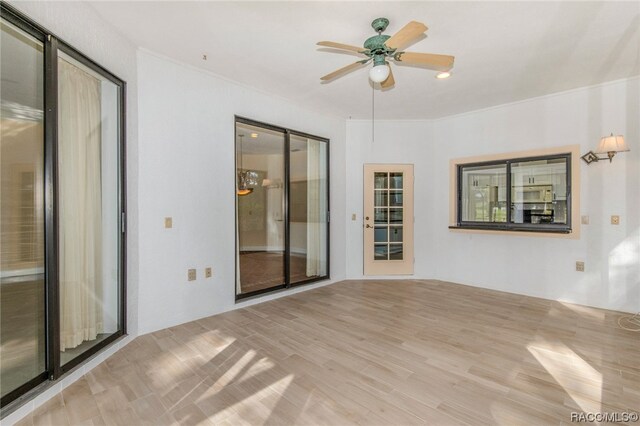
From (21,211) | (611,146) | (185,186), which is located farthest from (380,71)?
(611,146)

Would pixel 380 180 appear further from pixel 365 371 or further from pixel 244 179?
pixel 365 371

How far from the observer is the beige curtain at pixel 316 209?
199 inches

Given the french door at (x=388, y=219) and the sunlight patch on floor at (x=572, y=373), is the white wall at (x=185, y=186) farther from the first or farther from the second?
the sunlight patch on floor at (x=572, y=373)

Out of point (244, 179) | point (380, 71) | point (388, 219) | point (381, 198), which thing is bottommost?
point (388, 219)

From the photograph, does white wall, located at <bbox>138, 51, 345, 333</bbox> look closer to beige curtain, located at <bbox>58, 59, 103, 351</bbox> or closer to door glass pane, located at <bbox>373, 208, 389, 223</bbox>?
beige curtain, located at <bbox>58, 59, 103, 351</bbox>

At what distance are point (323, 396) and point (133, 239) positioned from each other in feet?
7.60

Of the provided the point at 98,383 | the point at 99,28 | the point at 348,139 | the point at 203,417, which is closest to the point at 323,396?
the point at 203,417

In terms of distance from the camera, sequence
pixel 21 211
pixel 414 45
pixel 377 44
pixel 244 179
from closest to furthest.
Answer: pixel 21 211 < pixel 377 44 < pixel 414 45 < pixel 244 179

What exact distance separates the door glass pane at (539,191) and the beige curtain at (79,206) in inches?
216

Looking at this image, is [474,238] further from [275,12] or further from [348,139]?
[275,12]

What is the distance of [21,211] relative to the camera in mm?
2021

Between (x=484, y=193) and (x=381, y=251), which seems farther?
(x=381, y=251)

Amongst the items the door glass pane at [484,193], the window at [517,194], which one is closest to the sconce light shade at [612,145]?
the window at [517,194]

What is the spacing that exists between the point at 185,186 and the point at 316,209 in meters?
2.30
